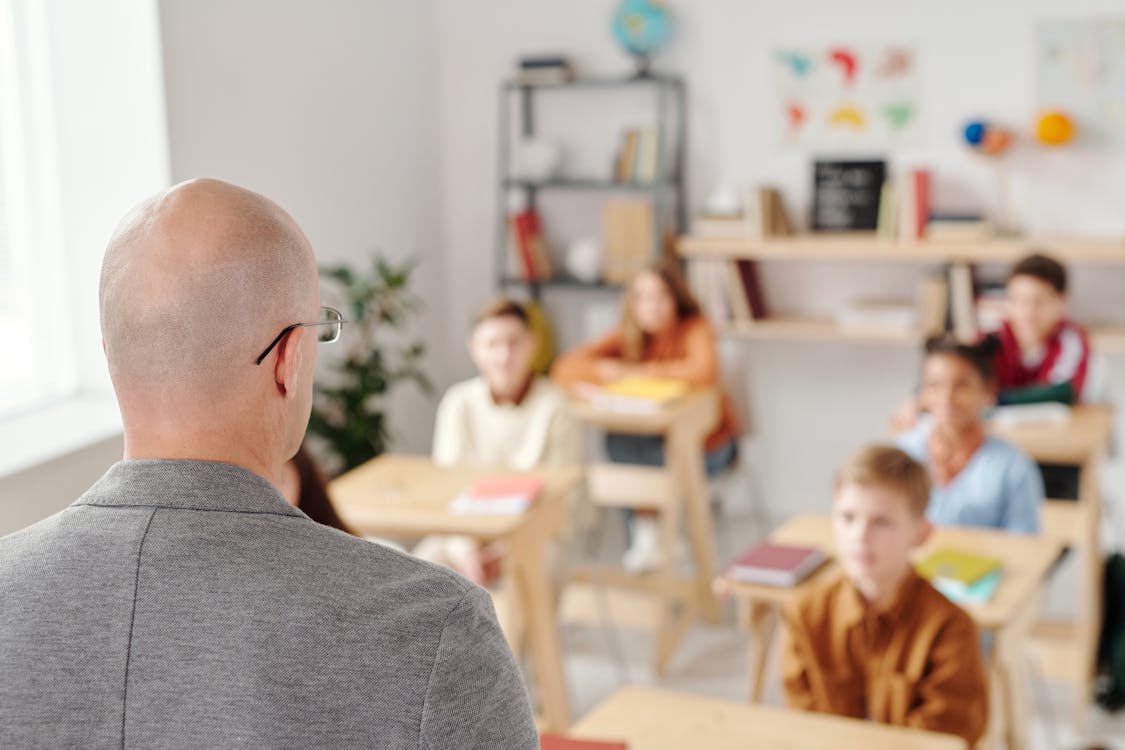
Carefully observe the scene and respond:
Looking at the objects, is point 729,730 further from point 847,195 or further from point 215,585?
point 847,195

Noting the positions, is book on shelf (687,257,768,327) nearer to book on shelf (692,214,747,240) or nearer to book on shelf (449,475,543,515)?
book on shelf (692,214,747,240)

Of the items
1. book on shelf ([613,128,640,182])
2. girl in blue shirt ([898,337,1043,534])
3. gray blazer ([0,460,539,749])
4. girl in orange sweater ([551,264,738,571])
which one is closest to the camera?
gray blazer ([0,460,539,749])

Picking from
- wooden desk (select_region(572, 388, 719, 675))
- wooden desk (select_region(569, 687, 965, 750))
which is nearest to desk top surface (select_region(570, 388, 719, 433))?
wooden desk (select_region(572, 388, 719, 675))

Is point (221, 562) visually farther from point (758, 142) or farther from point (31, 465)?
point (758, 142)

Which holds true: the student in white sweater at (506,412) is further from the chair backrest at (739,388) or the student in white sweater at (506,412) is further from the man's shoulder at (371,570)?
the man's shoulder at (371,570)

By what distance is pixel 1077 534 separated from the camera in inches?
142

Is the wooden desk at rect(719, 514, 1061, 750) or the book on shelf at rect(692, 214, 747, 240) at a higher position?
the book on shelf at rect(692, 214, 747, 240)

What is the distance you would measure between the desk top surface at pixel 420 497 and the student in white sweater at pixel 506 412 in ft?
0.93

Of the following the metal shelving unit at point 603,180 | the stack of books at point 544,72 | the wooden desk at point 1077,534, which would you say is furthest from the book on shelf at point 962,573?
the stack of books at point 544,72

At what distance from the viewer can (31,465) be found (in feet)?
11.0

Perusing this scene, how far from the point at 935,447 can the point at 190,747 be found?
2.79 m

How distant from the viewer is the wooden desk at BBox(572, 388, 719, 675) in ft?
14.0

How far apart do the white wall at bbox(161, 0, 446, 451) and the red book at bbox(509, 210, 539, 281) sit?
17.9 inches

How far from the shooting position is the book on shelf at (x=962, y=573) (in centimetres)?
267
